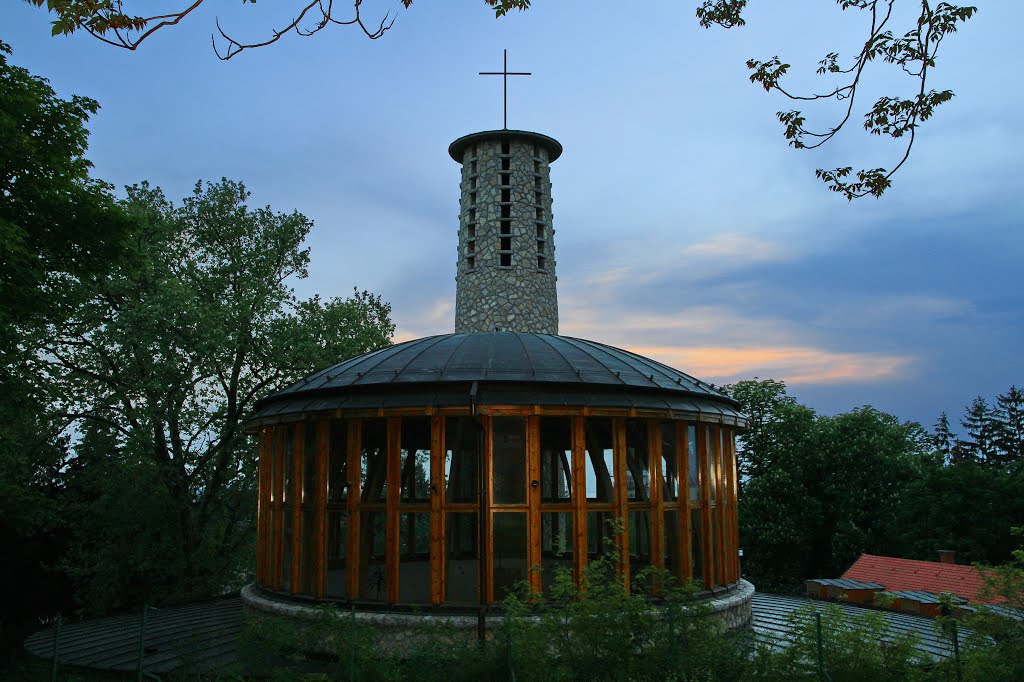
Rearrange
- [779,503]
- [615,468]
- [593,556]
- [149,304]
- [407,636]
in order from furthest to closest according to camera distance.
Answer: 1. [779,503]
2. [149,304]
3. [593,556]
4. [615,468]
5. [407,636]

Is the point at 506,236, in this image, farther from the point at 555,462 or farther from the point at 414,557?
the point at 414,557

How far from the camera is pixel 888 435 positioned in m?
33.0

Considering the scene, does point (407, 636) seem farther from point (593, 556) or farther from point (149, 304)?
point (149, 304)

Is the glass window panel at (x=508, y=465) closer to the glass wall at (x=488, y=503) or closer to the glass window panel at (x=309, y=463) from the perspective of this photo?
the glass wall at (x=488, y=503)

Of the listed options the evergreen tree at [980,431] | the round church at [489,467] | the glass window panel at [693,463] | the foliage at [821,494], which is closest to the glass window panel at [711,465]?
the round church at [489,467]

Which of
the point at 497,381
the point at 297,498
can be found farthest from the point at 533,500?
the point at 297,498

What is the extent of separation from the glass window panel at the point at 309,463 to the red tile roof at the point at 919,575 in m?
15.1

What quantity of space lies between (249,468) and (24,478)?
7319 millimetres

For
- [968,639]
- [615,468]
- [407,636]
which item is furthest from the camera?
[615,468]

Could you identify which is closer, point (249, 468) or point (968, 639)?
point (968, 639)

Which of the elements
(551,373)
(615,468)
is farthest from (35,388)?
(615,468)

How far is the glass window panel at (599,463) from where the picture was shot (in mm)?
12852

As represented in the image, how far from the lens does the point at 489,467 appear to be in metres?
11.9

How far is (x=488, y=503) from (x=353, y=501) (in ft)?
7.37
